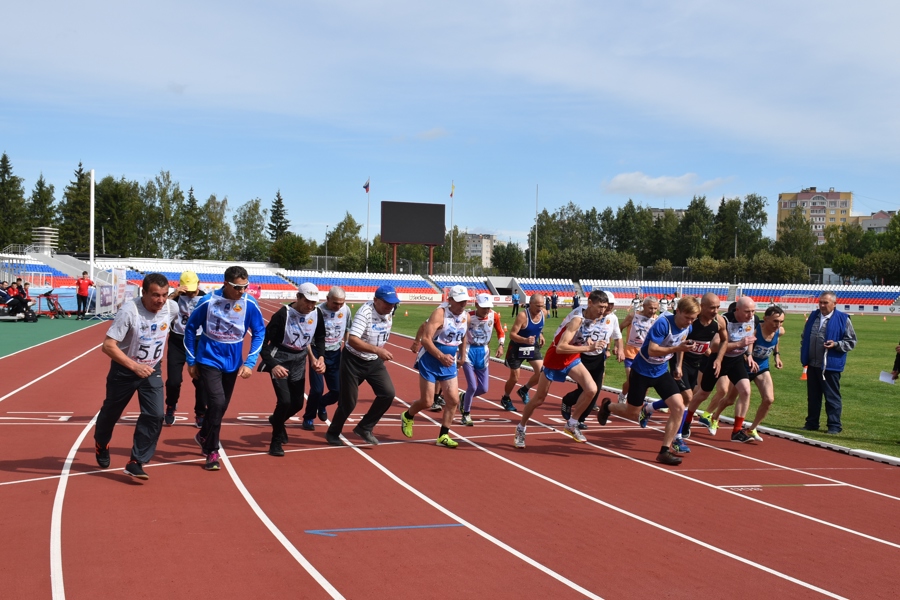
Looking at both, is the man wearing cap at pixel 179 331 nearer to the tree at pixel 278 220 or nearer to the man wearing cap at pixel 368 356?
the man wearing cap at pixel 368 356

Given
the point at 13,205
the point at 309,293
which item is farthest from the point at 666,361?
the point at 13,205

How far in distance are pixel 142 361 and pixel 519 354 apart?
6345 millimetres

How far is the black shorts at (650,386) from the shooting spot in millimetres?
8898

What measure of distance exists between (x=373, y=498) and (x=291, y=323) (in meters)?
2.46

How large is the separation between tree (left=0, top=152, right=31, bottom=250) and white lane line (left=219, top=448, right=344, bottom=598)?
3454 inches

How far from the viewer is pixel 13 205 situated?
8638cm

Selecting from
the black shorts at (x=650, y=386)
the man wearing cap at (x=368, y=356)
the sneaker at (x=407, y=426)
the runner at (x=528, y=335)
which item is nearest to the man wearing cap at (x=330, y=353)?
the man wearing cap at (x=368, y=356)

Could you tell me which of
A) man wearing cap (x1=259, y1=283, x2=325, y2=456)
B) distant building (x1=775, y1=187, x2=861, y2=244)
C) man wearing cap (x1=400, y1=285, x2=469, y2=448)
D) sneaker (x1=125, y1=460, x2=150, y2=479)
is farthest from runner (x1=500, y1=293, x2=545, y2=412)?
distant building (x1=775, y1=187, x2=861, y2=244)

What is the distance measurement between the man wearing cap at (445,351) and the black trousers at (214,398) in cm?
238

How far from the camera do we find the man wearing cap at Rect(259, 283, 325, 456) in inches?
336

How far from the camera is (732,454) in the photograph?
959cm

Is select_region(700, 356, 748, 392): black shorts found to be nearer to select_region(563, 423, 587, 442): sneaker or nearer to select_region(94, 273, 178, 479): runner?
select_region(563, 423, 587, 442): sneaker

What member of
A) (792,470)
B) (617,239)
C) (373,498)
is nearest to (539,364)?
(792,470)

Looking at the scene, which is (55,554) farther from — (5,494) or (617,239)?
(617,239)
